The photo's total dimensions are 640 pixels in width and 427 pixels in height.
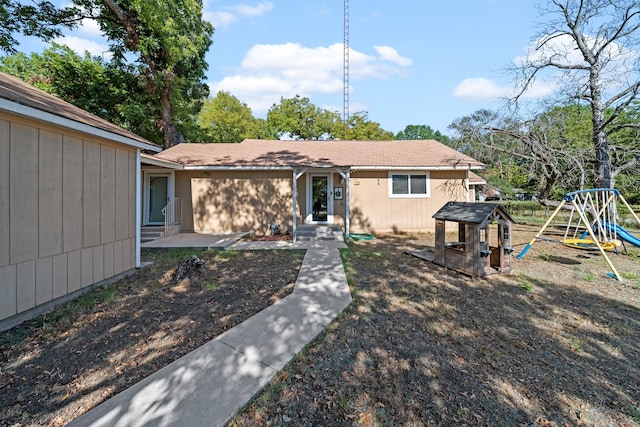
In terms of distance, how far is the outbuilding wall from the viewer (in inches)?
130

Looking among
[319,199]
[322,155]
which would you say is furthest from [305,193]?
[322,155]

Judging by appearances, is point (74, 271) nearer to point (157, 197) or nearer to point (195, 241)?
point (195, 241)

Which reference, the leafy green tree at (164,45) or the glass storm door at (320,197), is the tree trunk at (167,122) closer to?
the leafy green tree at (164,45)

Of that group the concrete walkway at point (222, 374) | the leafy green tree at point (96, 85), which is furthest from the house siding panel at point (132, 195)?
the leafy green tree at point (96, 85)

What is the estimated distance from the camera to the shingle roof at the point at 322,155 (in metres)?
9.95

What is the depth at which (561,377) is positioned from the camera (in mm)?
2453

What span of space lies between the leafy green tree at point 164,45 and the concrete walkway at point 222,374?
14612 millimetres

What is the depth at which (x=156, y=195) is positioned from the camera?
32.9ft

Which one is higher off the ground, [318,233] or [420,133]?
[420,133]

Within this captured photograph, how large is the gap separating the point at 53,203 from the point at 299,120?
25.1 metres

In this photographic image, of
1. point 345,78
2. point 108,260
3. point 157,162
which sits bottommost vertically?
point 108,260

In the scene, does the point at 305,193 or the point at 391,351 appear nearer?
the point at 391,351

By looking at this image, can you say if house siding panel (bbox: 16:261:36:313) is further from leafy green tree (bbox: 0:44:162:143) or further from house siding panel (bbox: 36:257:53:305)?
leafy green tree (bbox: 0:44:162:143)

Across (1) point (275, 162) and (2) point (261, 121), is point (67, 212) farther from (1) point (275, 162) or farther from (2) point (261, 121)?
(2) point (261, 121)
